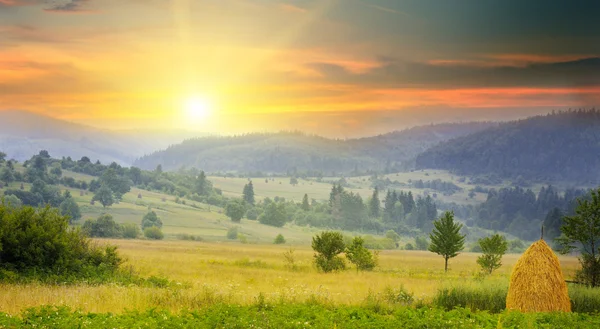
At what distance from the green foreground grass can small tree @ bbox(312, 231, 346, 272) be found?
94.7ft

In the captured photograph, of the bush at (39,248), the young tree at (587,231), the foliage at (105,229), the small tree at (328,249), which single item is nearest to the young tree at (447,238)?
the small tree at (328,249)

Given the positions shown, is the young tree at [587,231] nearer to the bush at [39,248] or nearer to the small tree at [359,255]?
the bush at [39,248]

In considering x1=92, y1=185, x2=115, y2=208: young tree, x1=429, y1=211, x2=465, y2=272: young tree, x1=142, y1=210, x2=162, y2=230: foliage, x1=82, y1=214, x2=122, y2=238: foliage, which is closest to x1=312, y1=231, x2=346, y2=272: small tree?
x1=429, y1=211, x2=465, y2=272: young tree

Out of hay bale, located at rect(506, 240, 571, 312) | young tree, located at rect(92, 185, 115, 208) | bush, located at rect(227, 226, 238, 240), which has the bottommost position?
bush, located at rect(227, 226, 238, 240)

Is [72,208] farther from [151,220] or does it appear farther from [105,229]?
[105,229]

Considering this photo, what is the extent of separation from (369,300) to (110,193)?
616 ft

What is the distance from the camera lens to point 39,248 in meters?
25.4

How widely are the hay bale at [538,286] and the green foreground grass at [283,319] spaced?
1652mm

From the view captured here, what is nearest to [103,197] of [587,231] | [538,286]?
[587,231]

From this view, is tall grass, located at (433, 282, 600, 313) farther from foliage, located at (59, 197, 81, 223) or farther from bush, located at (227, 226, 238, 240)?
foliage, located at (59, 197, 81, 223)

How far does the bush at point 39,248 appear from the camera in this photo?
25.0 metres

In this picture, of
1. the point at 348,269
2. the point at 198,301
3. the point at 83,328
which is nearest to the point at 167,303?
the point at 198,301

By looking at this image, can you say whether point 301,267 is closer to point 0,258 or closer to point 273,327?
point 0,258

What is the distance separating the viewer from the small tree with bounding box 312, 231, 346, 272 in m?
47.9
